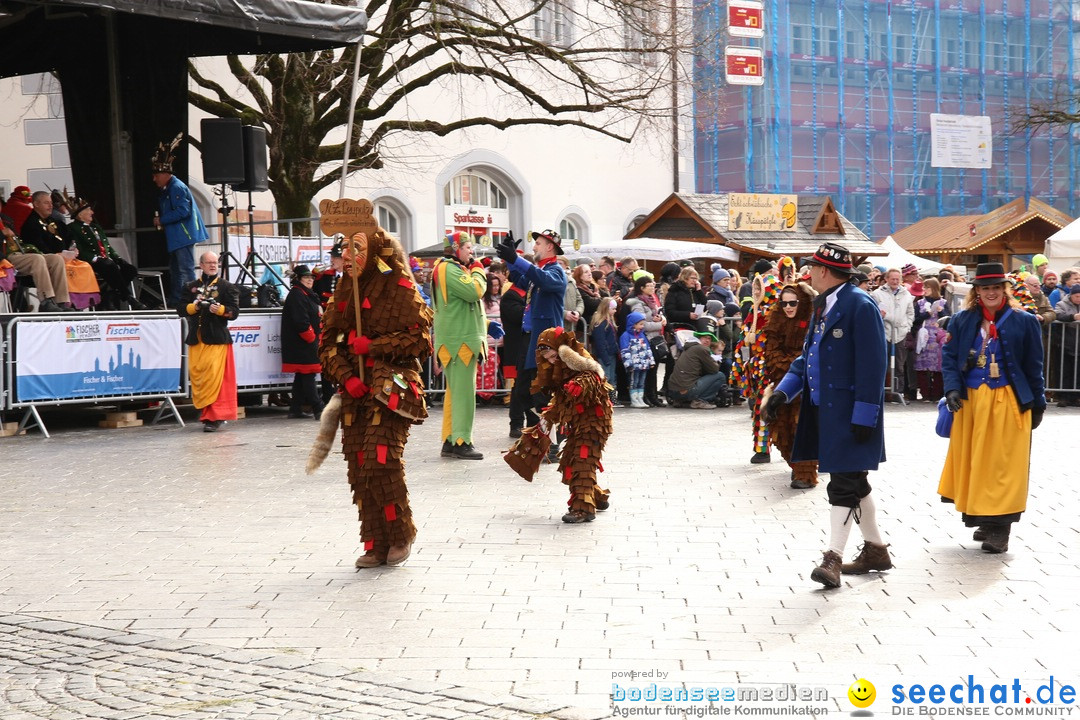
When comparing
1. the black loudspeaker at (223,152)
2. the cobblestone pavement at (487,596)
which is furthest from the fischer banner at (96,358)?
the black loudspeaker at (223,152)

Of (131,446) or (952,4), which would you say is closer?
(131,446)

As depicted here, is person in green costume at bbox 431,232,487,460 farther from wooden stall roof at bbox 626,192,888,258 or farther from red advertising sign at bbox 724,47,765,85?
wooden stall roof at bbox 626,192,888,258

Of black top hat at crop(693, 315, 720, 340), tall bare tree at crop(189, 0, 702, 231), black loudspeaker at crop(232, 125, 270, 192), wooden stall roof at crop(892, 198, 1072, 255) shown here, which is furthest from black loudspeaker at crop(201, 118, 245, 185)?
wooden stall roof at crop(892, 198, 1072, 255)

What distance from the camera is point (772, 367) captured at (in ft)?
35.7

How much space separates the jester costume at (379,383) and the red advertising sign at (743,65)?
21.6m

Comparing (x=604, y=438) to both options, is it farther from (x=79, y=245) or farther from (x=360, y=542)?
(x=79, y=245)

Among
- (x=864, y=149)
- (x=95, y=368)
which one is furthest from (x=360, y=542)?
(x=864, y=149)

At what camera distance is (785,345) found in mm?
10891

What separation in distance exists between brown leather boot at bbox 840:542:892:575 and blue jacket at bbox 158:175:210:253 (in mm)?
11927

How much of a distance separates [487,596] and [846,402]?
211 centimetres

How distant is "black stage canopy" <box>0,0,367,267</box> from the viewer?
58.3 ft

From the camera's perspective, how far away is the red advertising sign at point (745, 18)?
1102 inches

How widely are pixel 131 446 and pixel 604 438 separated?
611 cm

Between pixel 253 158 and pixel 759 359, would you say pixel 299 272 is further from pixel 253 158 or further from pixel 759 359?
pixel 759 359
